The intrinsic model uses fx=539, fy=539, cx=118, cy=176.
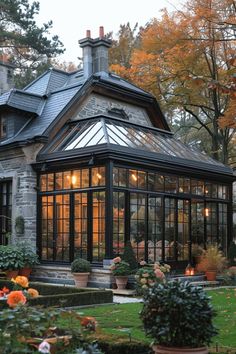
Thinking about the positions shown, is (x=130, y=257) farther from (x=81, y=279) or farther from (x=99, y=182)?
(x=99, y=182)

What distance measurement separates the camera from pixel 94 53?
18.8 m

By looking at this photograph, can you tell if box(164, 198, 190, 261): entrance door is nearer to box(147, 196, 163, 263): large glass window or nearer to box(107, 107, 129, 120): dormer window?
box(147, 196, 163, 263): large glass window

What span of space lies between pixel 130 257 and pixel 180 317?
340 inches

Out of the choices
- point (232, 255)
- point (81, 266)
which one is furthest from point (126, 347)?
point (232, 255)

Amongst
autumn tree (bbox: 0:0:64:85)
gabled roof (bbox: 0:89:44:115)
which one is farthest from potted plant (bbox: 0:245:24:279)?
autumn tree (bbox: 0:0:64:85)

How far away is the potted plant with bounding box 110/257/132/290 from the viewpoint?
12.9 meters

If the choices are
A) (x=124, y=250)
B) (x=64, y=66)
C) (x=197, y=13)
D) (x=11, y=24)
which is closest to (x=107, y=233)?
(x=124, y=250)

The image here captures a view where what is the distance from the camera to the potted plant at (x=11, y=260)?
14375mm

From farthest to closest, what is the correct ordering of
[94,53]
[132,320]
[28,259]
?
1. [94,53]
2. [28,259]
3. [132,320]

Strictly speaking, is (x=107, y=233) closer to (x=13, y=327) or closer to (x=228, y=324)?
(x=228, y=324)

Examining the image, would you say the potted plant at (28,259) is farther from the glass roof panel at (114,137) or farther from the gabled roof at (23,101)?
the gabled roof at (23,101)

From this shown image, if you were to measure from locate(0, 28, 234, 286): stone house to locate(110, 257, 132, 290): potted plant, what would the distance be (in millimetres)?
455

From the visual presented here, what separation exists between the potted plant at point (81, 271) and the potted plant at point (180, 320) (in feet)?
28.4

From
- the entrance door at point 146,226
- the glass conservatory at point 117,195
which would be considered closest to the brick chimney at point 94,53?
the glass conservatory at point 117,195
